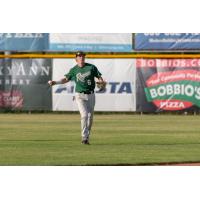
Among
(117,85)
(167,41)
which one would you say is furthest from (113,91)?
(167,41)

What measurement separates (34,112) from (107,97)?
11.4ft

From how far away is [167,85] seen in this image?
37.0 metres

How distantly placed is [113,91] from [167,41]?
3.15 m

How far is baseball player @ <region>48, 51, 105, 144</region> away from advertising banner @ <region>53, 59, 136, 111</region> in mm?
16304

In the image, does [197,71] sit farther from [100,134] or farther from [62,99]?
[100,134]

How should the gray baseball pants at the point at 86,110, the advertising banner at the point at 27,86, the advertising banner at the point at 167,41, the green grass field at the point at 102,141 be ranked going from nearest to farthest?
the green grass field at the point at 102,141 → the gray baseball pants at the point at 86,110 → the advertising banner at the point at 167,41 → the advertising banner at the point at 27,86

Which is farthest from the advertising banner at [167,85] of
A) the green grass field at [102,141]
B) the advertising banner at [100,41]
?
the green grass field at [102,141]

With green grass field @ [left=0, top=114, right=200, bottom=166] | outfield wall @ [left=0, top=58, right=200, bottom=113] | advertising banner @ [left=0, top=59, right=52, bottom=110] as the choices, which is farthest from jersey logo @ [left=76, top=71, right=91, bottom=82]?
advertising banner @ [left=0, top=59, right=52, bottom=110]

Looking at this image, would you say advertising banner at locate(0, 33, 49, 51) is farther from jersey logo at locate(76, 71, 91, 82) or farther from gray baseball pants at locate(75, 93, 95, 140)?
gray baseball pants at locate(75, 93, 95, 140)

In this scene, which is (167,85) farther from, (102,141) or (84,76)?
(84,76)

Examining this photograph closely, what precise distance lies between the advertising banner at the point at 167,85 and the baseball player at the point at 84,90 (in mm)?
16390

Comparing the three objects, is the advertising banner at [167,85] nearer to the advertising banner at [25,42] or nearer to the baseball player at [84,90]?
the advertising banner at [25,42]

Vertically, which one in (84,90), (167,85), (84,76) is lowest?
(84,90)

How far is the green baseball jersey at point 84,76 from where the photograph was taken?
67.5 ft
